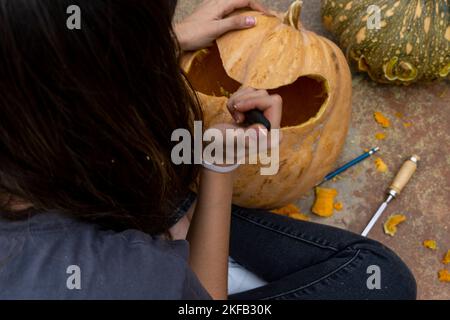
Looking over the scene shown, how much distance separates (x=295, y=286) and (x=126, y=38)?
519mm

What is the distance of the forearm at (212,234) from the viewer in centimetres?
72

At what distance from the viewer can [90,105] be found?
1.72 ft

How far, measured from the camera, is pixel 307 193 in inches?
42.4

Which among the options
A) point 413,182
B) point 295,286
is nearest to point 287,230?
point 295,286

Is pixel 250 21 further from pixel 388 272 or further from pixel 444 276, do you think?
pixel 444 276

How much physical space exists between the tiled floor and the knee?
0.17m

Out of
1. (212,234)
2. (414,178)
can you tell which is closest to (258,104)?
(212,234)

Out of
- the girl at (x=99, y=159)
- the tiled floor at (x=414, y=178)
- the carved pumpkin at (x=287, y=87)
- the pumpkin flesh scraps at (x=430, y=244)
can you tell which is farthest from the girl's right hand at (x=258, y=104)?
the pumpkin flesh scraps at (x=430, y=244)

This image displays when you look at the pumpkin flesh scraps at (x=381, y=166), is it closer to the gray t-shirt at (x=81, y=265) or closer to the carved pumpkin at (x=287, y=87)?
the carved pumpkin at (x=287, y=87)

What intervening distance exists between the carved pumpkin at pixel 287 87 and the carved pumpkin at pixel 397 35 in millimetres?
148

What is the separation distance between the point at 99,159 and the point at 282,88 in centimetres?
45

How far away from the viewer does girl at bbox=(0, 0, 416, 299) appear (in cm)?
48

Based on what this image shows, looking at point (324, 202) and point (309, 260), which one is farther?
point (324, 202)

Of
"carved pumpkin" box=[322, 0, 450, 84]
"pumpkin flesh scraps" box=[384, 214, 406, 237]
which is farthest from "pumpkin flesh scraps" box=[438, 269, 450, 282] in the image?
"carved pumpkin" box=[322, 0, 450, 84]
